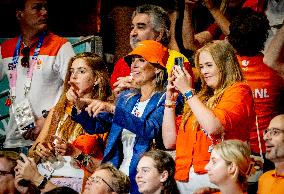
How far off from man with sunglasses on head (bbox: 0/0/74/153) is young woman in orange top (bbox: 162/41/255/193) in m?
1.58

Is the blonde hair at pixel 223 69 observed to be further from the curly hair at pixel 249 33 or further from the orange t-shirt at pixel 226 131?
the curly hair at pixel 249 33

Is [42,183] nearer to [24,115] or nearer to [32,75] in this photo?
[24,115]

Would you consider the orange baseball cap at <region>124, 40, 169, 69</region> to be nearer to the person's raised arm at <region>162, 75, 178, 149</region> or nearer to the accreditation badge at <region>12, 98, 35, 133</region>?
the person's raised arm at <region>162, 75, 178, 149</region>

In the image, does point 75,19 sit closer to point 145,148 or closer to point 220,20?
point 220,20

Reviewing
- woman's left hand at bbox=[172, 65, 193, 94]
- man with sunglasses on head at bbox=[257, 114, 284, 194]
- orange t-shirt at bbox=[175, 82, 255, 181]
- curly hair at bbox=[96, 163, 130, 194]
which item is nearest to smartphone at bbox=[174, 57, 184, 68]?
woman's left hand at bbox=[172, 65, 193, 94]

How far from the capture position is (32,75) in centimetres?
534

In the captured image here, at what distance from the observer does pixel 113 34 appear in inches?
227

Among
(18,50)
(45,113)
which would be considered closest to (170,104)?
(45,113)

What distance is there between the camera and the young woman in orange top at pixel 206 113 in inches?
148

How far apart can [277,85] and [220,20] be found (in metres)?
0.88

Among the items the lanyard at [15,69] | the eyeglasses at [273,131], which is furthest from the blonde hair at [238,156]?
the lanyard at [15,69]

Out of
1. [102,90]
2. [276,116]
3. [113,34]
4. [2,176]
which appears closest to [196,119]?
[276,116]

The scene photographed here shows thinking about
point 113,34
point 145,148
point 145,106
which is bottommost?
point 145,148

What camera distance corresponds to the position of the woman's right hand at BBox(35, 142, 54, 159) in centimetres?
459
